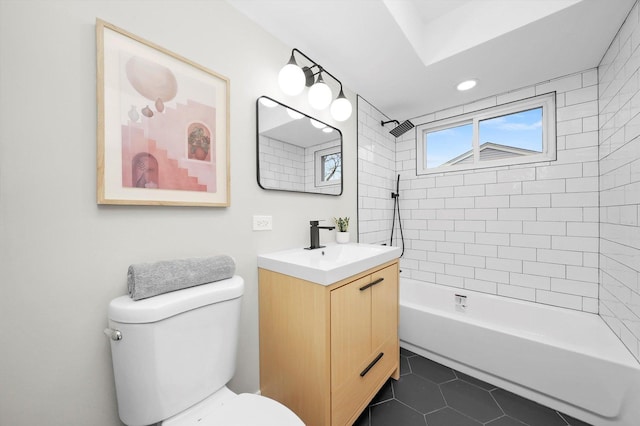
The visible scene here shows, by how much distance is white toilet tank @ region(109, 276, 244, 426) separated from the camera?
0.81 m

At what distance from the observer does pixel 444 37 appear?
1729mm

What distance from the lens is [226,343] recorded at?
1029 mm

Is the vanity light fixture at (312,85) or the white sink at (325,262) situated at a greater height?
the vanity light fixture at (312,85)

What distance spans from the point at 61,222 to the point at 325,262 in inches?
43.5

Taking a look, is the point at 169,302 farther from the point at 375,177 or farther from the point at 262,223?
the point at 375,177

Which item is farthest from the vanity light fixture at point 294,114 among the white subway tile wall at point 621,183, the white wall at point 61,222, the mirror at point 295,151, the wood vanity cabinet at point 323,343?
the white subway tile wall at point 621,183

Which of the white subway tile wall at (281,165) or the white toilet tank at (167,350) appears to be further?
the white subway tile wall at (281,165)

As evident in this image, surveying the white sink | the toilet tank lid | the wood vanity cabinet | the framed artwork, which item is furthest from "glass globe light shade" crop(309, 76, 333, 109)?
the toilet tank lid

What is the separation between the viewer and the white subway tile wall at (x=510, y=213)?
6.15ft

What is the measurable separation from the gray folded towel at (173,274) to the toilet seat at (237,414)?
18.7 inches

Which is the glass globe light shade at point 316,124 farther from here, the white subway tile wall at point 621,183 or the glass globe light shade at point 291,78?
the white subway tile wall at point 621,183

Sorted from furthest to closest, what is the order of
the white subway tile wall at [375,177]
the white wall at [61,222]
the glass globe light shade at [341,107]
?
the white subway tile wall at [375,177] → the glass globe light shade at [341,107] → the white wall at [61,222]

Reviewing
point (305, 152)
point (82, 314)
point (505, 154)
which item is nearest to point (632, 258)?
point (505, 154)

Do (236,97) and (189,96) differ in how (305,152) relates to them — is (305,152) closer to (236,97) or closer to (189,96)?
(236,97)
